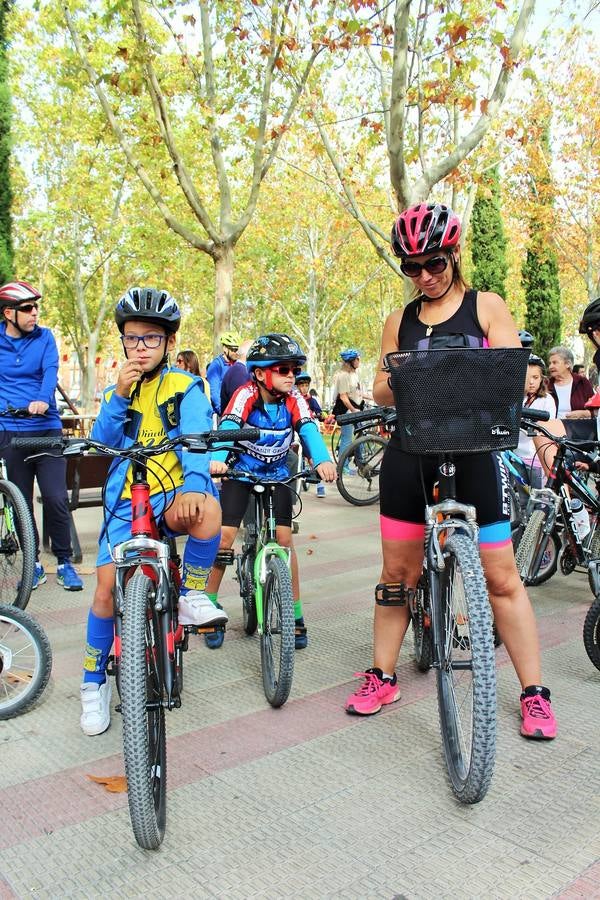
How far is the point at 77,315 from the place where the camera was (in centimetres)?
3419

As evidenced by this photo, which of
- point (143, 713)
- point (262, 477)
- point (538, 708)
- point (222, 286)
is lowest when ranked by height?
point (538, 708)

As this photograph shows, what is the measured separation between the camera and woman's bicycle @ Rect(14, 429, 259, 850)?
8.20 ft

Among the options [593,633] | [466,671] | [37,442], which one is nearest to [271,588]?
[466,671]

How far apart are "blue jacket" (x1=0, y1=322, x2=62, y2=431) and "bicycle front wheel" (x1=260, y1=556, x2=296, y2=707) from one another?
2602 mm

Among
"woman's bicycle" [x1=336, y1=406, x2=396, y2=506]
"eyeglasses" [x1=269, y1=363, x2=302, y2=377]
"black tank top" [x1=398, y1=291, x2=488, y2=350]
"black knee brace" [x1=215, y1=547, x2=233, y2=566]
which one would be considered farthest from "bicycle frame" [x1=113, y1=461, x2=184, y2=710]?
"woman's bicycle" [x1=336, y1=406, x2=396, y2=506]

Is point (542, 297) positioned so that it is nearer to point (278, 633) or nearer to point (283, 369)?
point (283, 369)

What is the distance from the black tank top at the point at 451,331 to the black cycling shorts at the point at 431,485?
45 centimetres

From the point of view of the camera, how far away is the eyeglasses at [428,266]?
3246 millimetres

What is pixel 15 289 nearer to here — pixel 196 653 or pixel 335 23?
pixel 196 653

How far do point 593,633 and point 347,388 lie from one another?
8944 millimetres

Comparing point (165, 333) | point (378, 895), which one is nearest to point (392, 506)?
point (165, 333)

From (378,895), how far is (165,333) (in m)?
2.20

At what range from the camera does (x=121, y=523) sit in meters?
3.31

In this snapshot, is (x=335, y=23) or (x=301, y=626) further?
(x=335, y=23)
